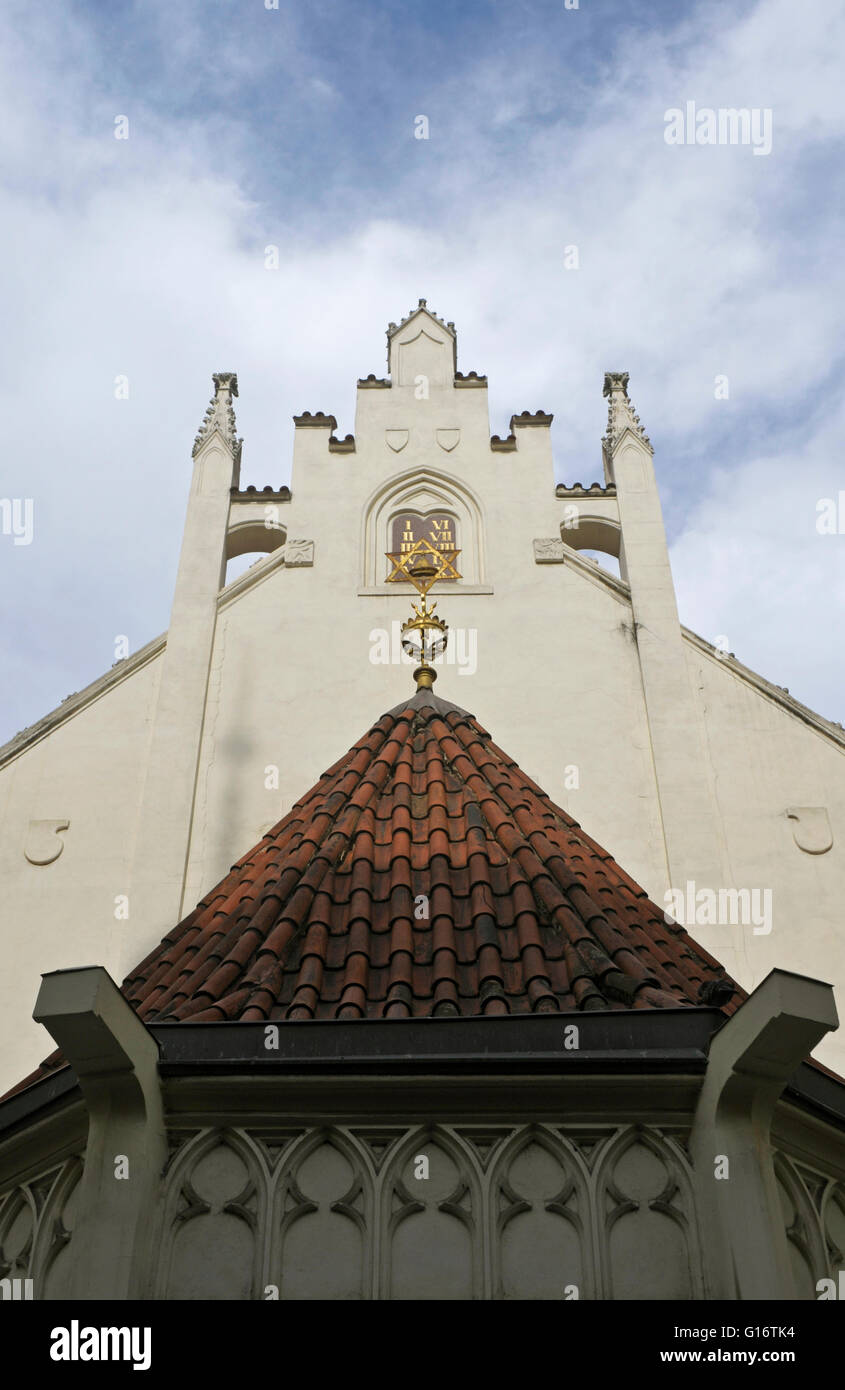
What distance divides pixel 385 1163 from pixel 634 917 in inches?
88.4

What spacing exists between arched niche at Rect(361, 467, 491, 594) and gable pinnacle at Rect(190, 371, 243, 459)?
5.89ft

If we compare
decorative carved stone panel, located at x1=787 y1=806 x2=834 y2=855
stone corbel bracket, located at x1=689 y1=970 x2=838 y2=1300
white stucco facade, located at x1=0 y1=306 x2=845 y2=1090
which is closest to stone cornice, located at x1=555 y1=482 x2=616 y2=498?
white stucco facade, located at x1=0 y1=306 x2=845 y2=1090

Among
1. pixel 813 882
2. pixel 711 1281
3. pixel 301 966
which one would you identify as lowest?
pixel 711 1281

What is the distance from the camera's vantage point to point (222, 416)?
14.8 meters

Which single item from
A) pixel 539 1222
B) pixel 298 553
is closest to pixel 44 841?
pixel 298 553

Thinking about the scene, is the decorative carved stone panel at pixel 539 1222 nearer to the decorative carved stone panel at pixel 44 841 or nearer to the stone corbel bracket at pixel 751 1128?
the stone corbel bracket at pixel 751 1128

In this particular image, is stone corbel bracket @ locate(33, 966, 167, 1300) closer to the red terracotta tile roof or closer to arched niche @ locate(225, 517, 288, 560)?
the red terracotta tile roof

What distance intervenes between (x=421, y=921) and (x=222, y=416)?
31.4 feet

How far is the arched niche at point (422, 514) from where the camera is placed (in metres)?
13.4

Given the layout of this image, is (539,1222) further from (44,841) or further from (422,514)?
(422,514)

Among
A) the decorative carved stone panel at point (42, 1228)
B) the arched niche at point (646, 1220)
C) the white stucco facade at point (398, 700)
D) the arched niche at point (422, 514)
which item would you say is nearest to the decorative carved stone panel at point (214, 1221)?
the decorative carved stone panel at point (42, 1228)

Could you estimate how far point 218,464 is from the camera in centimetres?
1420

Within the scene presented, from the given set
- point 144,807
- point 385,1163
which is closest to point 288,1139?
point 385,1163
